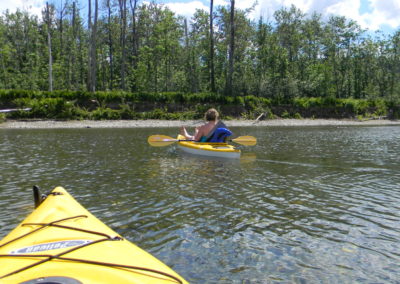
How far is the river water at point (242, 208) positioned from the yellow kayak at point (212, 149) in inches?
9.4

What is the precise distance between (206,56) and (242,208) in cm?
3610

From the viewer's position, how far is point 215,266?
377cm

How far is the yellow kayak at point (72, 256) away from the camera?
92.8 inches

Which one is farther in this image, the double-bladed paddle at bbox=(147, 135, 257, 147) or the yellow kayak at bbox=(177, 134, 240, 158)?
the double-bladed paddle at bbox=(147, 135, 257, 147)

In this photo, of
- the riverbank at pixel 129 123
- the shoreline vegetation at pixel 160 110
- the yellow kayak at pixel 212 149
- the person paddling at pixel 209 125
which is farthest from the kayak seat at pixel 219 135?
the shoreline vegetation at pixel 160 110

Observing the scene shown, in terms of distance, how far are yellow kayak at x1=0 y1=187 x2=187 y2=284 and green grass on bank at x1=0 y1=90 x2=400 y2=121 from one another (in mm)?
24337

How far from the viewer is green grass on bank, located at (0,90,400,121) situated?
25.9 meters

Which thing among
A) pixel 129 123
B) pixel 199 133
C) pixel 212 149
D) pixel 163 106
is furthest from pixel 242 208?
pixel 163 106

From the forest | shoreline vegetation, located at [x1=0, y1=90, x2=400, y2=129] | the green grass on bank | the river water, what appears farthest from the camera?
the forest

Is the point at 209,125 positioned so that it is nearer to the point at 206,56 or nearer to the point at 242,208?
the point at 242,208

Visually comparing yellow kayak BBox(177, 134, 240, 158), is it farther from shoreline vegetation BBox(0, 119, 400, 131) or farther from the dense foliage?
the dense foliage

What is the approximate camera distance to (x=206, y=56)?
4006 cm

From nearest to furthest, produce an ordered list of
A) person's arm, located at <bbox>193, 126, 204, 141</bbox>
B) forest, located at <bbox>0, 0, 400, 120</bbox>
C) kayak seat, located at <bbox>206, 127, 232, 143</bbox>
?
kayak seat, located at <bbox>206, 127, 232, 143</bbox>
person's arm, located at <bbox>193, 126, 204, 141</bbox>
forest, located at <bbox>0, 0, 400, 120</bbox>

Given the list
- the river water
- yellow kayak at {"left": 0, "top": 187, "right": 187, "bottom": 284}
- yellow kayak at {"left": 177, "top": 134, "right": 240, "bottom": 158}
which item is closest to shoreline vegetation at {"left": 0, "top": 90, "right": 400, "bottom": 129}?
yellow kayak at {"left": 177, "top": 134, "right": 240, "bottom": 158}
